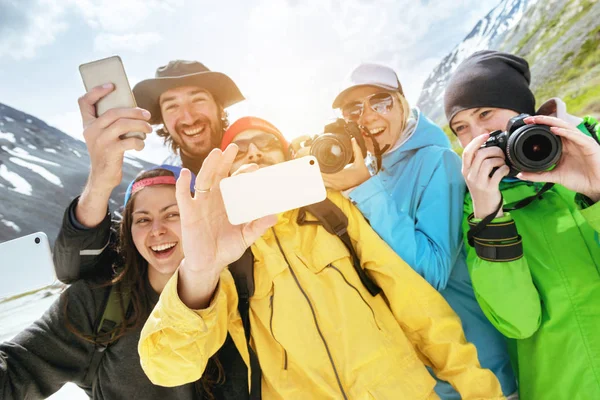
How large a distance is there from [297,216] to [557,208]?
1603mm

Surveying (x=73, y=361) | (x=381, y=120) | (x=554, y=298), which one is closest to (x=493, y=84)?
(x=381, y=120)

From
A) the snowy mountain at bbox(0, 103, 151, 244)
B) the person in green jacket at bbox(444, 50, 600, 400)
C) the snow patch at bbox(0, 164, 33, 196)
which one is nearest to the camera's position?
the person in green jacket at bbox(444, 50, 600, 400)

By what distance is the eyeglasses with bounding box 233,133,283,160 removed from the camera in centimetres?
245

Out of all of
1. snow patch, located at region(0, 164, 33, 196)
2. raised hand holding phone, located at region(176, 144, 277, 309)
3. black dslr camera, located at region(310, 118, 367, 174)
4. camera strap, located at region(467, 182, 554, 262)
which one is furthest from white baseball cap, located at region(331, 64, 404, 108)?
snow patch, located at region(0, 164, 33, 196)

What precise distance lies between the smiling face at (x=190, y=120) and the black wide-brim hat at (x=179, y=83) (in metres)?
0.08

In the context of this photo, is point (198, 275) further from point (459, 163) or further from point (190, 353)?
point (459, 163)

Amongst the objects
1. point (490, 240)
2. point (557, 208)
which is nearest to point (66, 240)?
point (490, 240)

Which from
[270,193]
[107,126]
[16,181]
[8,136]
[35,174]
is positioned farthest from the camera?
[8,136]

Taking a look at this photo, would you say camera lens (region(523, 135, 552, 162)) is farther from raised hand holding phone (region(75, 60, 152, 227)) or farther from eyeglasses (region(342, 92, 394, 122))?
raised hand holding phone (region(75, 60, 152, 227))

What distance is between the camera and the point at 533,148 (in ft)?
5.86

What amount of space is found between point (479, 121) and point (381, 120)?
30.4 inches

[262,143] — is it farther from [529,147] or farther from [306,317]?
[529,147]

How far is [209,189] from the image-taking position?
1.71 metres

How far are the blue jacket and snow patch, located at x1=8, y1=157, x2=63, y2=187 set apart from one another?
62012mm
